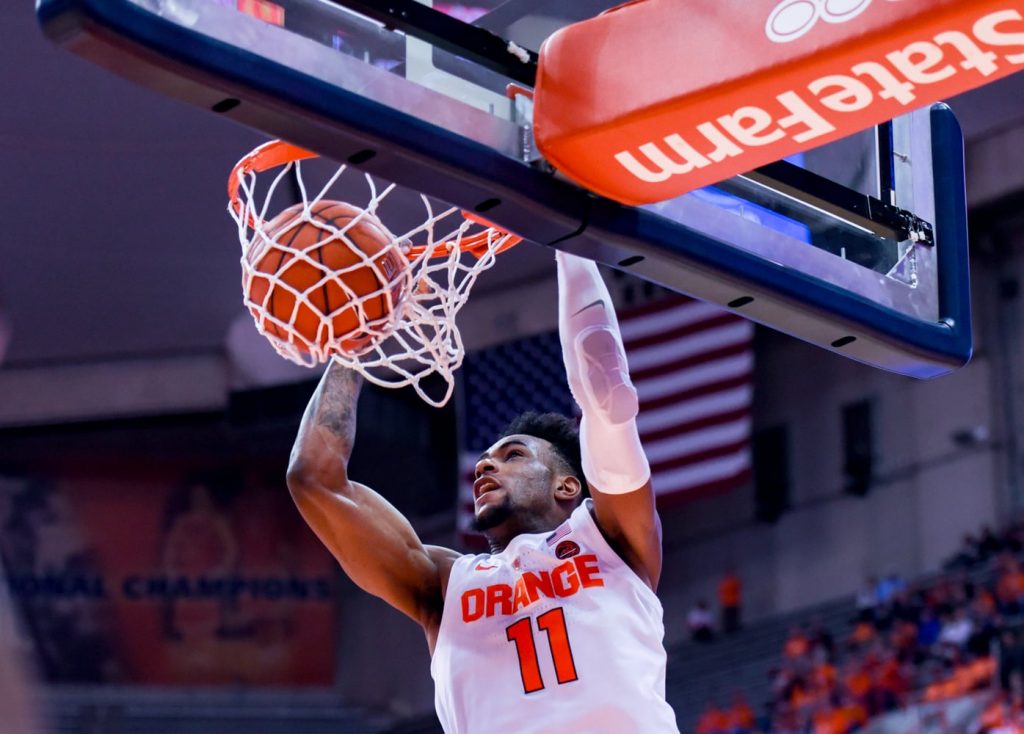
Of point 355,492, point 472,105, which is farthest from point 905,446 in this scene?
point 472,105

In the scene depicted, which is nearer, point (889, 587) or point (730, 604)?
point (889, 587)

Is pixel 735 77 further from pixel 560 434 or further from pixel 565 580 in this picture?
pixel 560 434

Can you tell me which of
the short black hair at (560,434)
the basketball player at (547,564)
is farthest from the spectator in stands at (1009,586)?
the basketball player at (547,564)

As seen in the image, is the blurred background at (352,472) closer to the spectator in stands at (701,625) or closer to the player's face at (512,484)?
the spectator in stands at (701,625)

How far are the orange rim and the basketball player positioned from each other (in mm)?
291

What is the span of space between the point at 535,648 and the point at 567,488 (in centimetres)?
61

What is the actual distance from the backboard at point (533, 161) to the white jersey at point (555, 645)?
2.60ft

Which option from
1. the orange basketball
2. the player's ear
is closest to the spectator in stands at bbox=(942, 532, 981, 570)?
the player's ear

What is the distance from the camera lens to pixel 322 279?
3.71 m

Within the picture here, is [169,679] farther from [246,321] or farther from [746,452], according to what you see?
[746,452]

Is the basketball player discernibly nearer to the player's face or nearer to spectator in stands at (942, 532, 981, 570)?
the player's face

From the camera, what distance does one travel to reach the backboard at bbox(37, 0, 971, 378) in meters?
Answer: 2.75

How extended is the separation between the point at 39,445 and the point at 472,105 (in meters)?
16.0

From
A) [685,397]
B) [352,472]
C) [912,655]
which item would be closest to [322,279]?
[912,655]
